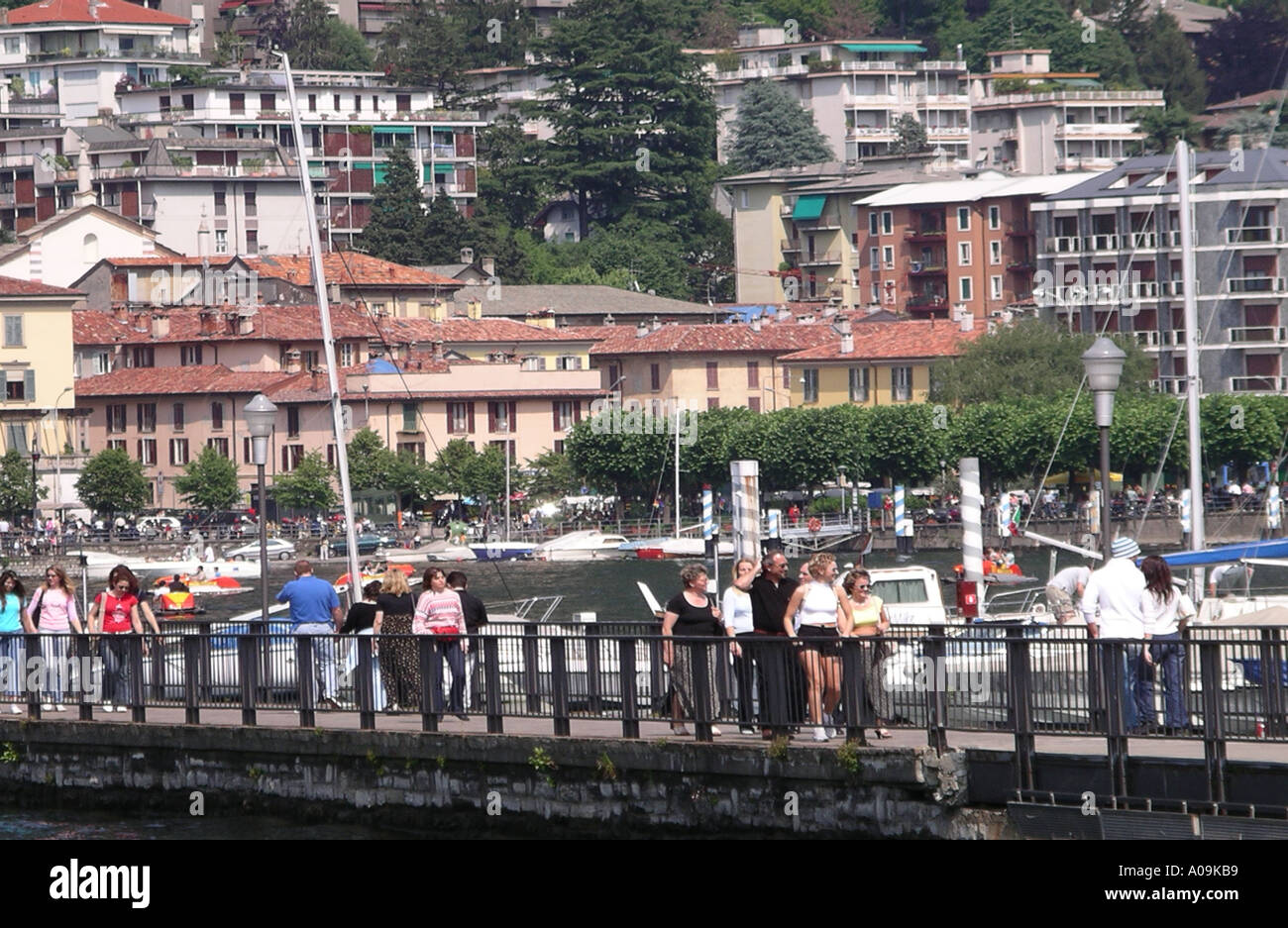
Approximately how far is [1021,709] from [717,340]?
10566 cm

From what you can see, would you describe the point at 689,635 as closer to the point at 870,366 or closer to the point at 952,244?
the point at 870,366

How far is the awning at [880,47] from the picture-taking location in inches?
7303

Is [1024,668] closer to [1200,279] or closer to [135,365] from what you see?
[1200,279]

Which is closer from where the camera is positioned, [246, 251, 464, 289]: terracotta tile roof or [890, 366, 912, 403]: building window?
[890, 366, 912, 403]: building window

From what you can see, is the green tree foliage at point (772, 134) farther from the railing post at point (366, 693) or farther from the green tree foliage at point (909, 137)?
the railing post at point (366, 693)

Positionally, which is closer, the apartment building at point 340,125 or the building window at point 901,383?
the building window at point 901,383

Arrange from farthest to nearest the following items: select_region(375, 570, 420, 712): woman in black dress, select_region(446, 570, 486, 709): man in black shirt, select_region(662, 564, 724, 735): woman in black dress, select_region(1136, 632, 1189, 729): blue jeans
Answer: select_region(375, 570, 420, 712): woman in black dress → select_region(446, 570, 486, 709): man in black shirt → select_region(662, 564, 724, 735): woman in black dress → select_region(1136, 632, 1189, 729): blue jeans

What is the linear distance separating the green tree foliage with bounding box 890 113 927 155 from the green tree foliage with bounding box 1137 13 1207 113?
15.2 meters

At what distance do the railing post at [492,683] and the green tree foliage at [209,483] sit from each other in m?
88.3

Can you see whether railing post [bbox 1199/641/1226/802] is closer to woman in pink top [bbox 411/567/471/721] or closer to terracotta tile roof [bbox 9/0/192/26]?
woman in pink top [bbox 411/567/471/721]

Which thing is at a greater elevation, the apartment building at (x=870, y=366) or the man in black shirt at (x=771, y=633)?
the apartment building at (x=870, y=366)

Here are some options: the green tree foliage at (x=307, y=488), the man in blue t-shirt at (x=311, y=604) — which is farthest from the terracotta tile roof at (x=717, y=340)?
the man in blue t-shirt at (x=311, y=604)

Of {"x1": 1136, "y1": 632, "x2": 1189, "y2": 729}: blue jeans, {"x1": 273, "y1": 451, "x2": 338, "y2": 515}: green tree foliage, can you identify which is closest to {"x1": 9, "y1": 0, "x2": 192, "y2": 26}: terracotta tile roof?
{"x1": 273, "y1": 451, "x2": 338, "y2": 515}: green tree foliage

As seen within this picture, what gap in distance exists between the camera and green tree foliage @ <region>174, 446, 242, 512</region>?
111 meters
